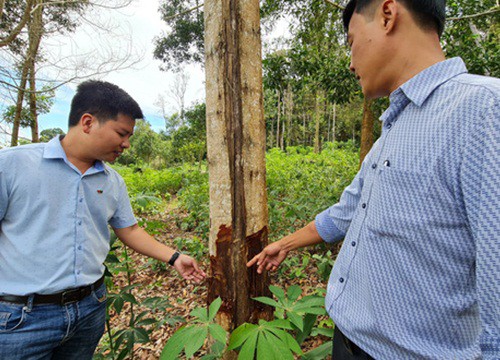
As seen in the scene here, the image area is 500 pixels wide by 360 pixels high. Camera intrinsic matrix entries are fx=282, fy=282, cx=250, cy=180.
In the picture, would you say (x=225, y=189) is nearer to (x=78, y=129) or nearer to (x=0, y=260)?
(x=78, y=129)

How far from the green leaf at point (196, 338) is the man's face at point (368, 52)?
1.05 metres

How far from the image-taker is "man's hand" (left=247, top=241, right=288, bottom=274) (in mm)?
1403

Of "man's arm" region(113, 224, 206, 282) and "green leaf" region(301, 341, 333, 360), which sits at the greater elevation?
"man's arm" region(113, 224, 206, 282)

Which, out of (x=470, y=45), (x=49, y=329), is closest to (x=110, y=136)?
(x=49, y=329)

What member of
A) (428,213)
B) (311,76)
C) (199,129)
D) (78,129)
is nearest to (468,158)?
(428,213)

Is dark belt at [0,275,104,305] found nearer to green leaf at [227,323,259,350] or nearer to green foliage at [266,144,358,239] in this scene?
green leaf at [227,323,259,350]

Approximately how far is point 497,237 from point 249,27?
126cm

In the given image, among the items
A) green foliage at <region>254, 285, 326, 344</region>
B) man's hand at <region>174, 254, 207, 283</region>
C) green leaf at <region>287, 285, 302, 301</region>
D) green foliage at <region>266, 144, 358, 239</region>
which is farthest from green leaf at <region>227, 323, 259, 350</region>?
green foliage at <region>266, 144, 358, 239</region>

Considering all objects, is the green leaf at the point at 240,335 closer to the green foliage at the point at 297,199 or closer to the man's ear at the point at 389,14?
the man's ear at the point at 389,14

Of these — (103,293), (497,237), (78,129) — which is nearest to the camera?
(497,237)

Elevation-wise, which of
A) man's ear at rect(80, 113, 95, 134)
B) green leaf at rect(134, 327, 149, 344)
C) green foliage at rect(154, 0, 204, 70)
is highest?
green foliage at rect(154, 0, 204, 70)

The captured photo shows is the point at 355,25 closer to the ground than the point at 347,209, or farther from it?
farther from it

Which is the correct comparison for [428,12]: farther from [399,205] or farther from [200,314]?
[200,314]

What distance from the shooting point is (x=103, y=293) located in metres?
1.44
